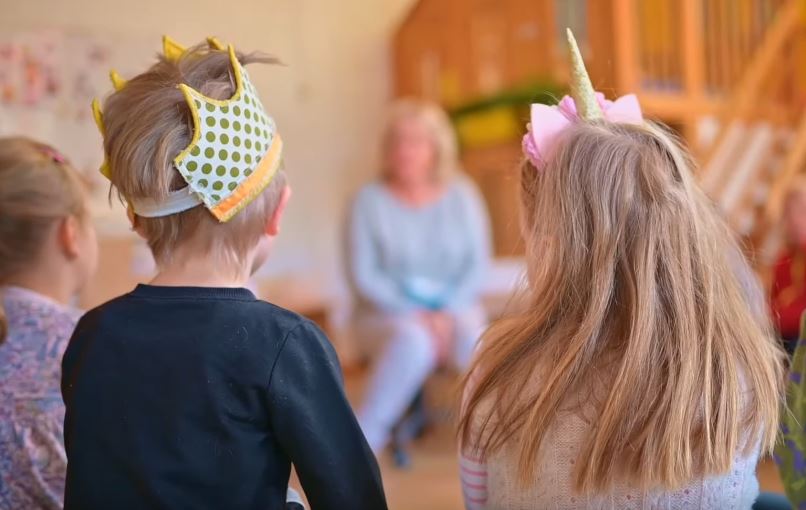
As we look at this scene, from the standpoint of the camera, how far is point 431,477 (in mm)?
2355

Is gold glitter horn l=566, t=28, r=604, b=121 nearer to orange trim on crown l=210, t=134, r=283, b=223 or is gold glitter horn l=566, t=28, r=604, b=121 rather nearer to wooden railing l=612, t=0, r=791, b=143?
orange trim on crown l=210, t=134, r=283, b=223

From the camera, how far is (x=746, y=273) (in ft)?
3.95

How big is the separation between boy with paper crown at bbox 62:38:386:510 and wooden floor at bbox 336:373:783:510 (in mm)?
1208

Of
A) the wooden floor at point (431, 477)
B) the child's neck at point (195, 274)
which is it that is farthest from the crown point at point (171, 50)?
the wooden floor at point (431, 477)

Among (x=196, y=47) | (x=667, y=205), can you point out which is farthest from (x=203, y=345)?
(x=667, y=205)

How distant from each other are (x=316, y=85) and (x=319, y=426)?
11.2ft

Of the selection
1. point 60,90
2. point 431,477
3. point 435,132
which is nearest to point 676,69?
point 435,132

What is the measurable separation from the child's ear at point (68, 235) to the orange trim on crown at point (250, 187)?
410 mm

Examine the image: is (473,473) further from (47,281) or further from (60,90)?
(60,90)

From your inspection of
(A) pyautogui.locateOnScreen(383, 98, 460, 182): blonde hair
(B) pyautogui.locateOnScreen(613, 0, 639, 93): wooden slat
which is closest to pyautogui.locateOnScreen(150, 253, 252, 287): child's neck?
(A) pyautogui.locateOnScreen(383, 98, 460, 182): blonde hair

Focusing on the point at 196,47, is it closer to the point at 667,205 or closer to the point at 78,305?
the point at 667,205

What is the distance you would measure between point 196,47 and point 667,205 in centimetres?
57

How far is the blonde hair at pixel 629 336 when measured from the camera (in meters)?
0.90

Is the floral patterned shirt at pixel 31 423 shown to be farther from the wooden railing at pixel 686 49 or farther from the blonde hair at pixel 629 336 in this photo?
the wooden railing at pixel 686 49
